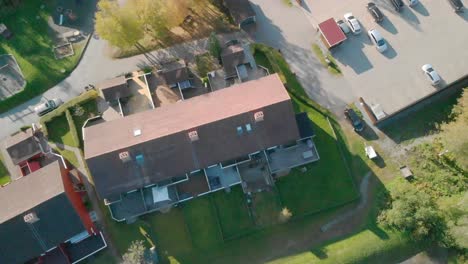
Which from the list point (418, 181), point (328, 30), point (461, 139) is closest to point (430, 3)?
point (328, 30)

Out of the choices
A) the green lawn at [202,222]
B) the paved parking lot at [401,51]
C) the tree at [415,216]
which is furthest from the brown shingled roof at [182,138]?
the tree at [415,216]

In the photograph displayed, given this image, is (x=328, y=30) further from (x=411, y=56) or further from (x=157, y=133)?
(x=157, y=133)

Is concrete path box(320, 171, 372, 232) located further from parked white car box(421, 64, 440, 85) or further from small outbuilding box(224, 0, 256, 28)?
small outbuilding box(224, 0, 256, 28)

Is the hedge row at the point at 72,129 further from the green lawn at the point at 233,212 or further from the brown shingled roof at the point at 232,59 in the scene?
the brown shingled roof at the point at 232,59

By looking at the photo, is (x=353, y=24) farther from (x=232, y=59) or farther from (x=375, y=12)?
(x=232, y=59)

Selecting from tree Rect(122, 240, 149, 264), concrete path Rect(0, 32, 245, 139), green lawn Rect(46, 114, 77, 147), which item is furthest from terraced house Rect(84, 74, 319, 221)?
concrete path Rect(0, 32, 245, 139)
